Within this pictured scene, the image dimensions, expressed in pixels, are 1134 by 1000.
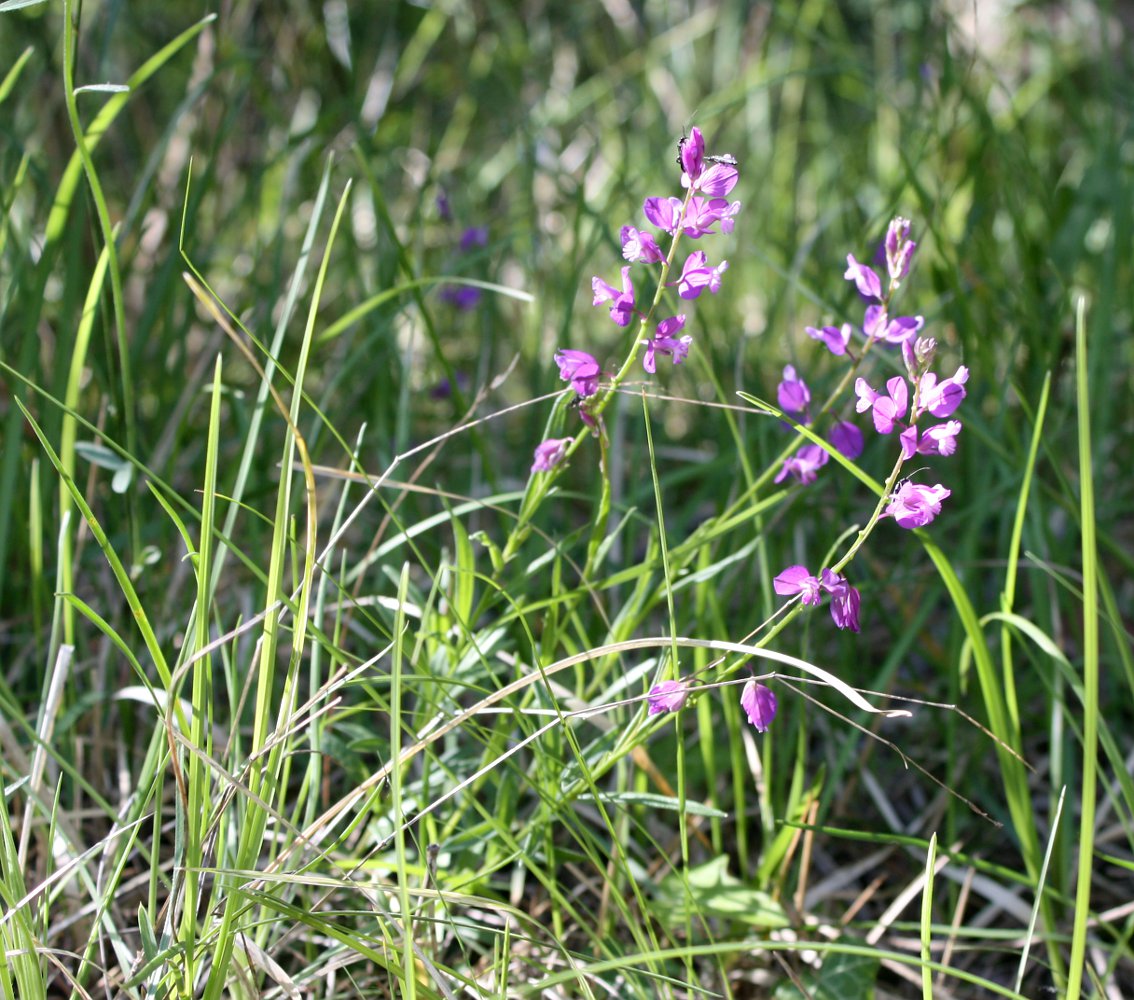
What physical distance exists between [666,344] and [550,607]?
0.40m

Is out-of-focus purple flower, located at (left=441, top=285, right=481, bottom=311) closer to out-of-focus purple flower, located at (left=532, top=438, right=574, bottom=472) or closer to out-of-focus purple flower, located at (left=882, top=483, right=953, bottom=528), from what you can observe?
out-of-focus purple flower, located at (left=532, top=438, right=574, bottom=472)

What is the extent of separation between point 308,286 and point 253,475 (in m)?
0.70

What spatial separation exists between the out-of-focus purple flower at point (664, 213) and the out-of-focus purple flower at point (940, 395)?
11.6 inches

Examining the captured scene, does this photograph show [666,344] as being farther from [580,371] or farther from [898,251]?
[898,251]

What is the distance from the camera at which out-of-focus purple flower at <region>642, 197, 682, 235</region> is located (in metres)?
1.13

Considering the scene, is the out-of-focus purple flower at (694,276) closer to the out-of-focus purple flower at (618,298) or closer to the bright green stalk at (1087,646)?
the out-of-focus purple flower at (618,298)

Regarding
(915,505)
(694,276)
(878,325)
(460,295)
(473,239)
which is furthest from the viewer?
(460,295)

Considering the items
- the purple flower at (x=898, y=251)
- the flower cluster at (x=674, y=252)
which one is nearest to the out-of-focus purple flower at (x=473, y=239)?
the flower cluster at (x=674, y=252)

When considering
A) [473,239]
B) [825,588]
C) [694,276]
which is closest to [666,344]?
[694,276]

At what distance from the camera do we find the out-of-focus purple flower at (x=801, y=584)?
109 cm

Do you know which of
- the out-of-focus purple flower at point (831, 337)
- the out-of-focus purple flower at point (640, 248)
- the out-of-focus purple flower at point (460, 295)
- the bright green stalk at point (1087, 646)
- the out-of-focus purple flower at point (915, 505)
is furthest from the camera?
the out-of-focus purple flower at point (460, 295)

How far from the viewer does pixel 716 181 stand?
1.12 m

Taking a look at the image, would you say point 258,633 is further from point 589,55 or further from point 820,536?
point 589,55

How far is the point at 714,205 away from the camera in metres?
1.13
